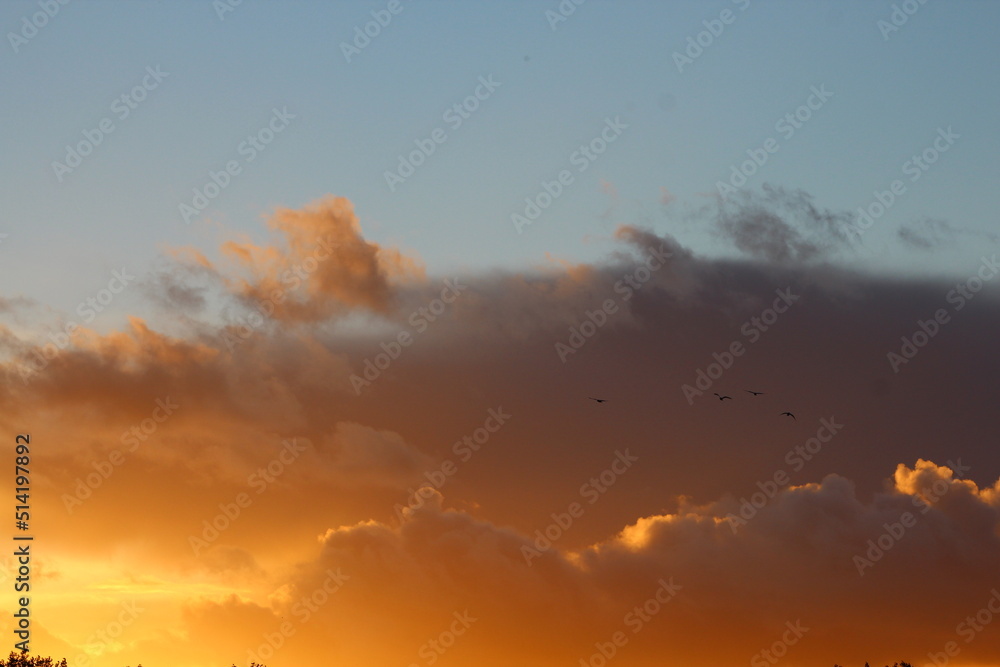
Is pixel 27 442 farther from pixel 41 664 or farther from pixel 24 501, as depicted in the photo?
pixel 41 664

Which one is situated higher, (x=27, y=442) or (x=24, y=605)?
(x=27, y=442)

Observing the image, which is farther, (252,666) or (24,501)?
(252,666)

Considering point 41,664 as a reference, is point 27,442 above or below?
above

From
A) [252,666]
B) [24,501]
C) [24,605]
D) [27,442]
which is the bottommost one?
[252,666]

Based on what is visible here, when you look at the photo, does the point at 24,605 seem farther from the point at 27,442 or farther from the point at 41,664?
the point at 41,664

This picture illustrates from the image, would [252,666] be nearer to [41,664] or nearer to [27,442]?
[41,664]

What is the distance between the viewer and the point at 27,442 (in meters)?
94.9

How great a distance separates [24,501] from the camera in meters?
94.1

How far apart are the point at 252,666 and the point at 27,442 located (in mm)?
127164

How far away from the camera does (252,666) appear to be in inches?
7392

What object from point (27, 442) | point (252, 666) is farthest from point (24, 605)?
point (252, 666)

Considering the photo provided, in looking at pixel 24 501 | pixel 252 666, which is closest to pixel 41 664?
pixel 252 666

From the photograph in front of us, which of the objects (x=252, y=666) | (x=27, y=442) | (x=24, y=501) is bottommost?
(x=252, y=666)

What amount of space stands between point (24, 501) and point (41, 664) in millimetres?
124230
